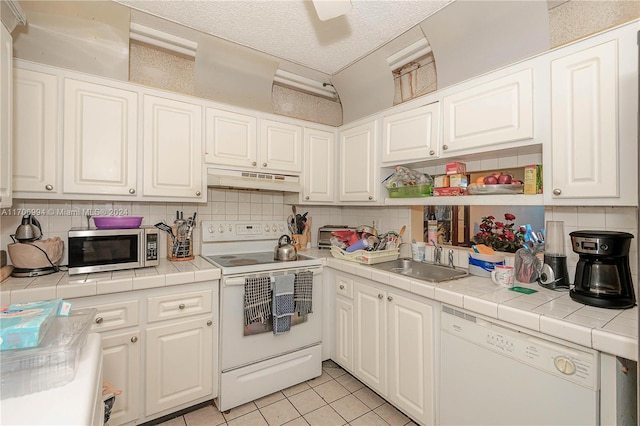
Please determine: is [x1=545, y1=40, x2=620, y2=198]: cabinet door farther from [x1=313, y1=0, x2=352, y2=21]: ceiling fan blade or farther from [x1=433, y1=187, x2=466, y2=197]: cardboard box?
[x1=313, y1=0, x2=352, y2=21]: ceiling fan blade

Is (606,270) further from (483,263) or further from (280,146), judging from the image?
(280,146)

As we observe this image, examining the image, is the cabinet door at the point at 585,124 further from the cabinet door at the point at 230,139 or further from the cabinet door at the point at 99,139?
the cabinet door at the point at 99,139

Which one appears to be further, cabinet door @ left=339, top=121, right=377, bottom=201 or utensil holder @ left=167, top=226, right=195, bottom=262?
cabinet door @ left=339, top=121, right=377, bottom=201

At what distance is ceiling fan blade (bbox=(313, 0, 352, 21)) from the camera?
1463 millimetres

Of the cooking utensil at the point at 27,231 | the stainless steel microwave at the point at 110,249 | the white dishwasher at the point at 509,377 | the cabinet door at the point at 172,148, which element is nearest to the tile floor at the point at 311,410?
the white dishwasher at the point at 509,377

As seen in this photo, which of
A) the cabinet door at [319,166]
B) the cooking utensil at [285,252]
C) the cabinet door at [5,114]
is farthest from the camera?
the cabinet door at [319,166]

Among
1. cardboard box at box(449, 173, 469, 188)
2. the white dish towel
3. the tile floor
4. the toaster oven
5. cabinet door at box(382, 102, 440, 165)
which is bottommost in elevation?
the tile floor

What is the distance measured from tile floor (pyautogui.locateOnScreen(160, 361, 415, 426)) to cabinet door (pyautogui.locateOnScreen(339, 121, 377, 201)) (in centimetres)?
148

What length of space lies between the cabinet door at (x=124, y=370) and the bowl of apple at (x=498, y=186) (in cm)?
216

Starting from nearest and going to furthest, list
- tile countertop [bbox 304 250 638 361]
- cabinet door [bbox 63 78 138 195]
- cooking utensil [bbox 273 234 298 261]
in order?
1. tile countertop [bbox 304 250 638 361]
2. cabinet door [bbox 63 78 138 195]
3. cooking utensil [bbox 273 234 298 261]

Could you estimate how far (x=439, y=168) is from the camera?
2242 mm

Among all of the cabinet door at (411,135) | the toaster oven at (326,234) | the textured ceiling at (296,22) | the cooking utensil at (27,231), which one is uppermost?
the textured ceiling at (296,22)

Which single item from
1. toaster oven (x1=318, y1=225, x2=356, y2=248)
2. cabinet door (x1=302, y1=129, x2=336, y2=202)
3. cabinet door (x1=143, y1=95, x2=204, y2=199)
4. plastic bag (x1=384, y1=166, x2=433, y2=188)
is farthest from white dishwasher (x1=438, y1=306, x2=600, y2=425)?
cabinet door (x1=143, y1=95, x2=204, y2=199)

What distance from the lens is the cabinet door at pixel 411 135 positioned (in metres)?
1.95
